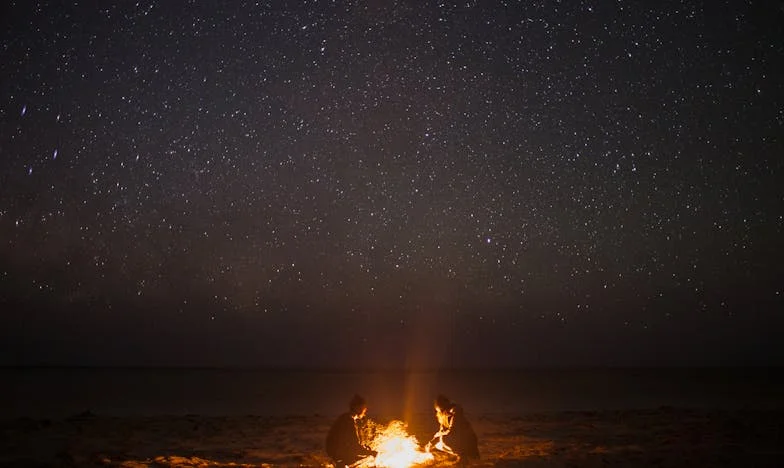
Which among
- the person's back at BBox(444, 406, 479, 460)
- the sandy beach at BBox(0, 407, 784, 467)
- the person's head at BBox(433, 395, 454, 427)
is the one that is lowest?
the sandy beach at BBox(0, 407, 784, 467)

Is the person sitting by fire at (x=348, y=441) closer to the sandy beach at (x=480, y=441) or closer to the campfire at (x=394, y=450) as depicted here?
the campfire at (x=394, y=450)

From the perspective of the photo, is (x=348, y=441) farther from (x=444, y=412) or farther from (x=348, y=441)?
(x=444, y=412)

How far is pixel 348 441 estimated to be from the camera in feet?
30.0

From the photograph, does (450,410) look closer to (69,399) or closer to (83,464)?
(83,464)

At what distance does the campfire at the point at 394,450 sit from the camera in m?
9.30

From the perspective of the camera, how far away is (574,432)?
45.8 feet

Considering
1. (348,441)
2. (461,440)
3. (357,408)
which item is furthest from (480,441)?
(357,408)

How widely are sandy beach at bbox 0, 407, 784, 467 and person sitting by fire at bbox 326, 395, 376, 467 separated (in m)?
1.00

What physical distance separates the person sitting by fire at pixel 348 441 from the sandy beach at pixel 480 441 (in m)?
1.00

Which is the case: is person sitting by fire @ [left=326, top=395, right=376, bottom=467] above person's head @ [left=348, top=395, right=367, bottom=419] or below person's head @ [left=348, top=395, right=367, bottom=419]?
below

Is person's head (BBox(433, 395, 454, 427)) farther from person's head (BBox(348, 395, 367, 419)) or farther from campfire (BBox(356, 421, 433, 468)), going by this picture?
person's head (BBox(348, 395, 367, 419))

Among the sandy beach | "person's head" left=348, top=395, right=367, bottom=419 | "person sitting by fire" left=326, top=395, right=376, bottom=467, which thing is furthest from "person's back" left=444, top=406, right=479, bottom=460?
"person's head" left=348, top=395, right=367, bottom=419

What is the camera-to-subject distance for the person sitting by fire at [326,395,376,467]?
9133 mm

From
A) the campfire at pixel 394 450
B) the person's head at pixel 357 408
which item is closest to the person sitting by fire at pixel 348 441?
the person's head at pixel 357 408
